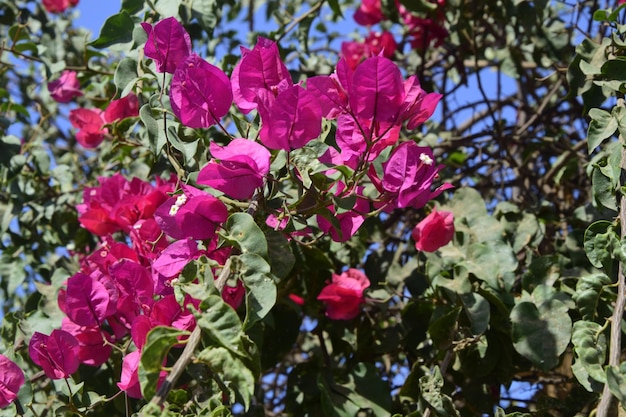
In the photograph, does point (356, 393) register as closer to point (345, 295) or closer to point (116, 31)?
point (345, 295)

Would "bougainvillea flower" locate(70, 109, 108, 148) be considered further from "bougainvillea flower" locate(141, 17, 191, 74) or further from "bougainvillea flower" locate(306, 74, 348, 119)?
"bougainvillea flower" locate(306, 74, 348, 119)

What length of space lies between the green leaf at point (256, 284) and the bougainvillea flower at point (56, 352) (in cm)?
31

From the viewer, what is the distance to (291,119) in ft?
2.78

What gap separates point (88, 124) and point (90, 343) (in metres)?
0.58

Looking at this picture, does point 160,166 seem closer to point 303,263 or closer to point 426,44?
point 303,263

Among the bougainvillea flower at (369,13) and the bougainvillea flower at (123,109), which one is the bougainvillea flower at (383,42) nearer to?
the bougainvillea flower at (369,13)

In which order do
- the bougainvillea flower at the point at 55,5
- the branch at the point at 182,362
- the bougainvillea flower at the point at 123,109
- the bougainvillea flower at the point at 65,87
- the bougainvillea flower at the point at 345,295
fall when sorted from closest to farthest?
the branch at the point at 182,362
the bougainvillea flower at the point at 345,295
the bougainvillea flower at the point at 123,109
the bougainvillea flower at the point at 65,87
the bougainvillea flower at the point at 55,5

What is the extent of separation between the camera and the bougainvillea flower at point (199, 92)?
91 centimetres

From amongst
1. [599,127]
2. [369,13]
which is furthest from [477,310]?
[369,13]

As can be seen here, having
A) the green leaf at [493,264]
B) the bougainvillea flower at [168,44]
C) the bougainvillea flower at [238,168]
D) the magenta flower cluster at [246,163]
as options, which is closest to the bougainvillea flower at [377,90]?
the magenta flower cluster at [246,163]

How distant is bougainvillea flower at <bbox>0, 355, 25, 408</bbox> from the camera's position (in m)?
1.00

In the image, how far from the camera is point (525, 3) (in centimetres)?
162

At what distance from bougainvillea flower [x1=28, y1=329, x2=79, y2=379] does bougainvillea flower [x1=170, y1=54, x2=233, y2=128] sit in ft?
1.07

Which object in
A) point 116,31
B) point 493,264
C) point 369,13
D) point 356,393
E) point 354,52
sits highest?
point 369,13
